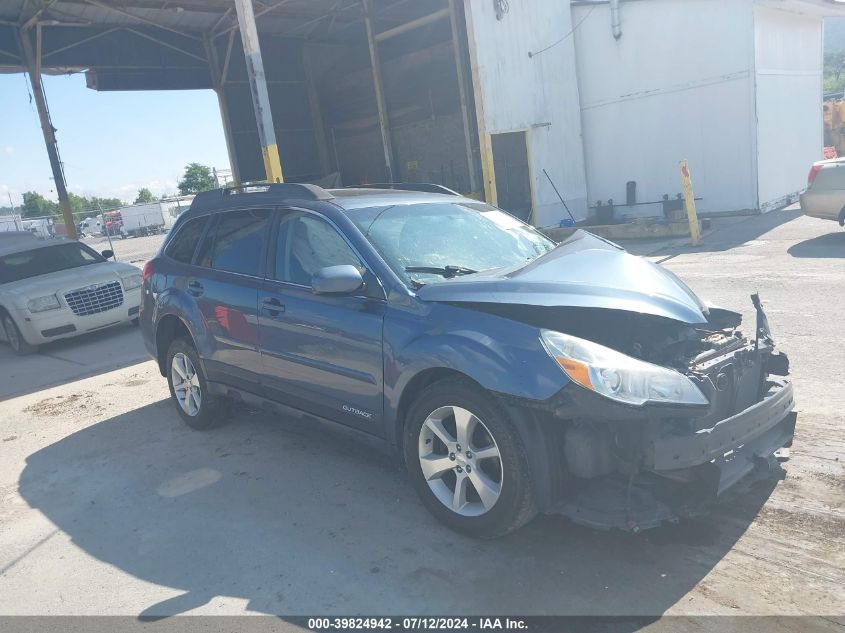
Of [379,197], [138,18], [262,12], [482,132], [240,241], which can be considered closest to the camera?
[379,197]

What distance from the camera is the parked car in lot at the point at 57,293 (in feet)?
31.4

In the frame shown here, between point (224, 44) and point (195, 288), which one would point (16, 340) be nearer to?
point (195, 288)

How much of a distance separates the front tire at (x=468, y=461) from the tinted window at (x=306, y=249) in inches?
44.6

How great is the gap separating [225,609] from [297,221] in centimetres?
247

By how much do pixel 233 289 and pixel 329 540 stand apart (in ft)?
6.80

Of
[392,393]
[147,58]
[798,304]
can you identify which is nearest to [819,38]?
[798,304]

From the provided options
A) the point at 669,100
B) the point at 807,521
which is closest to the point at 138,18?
the point at 669,100

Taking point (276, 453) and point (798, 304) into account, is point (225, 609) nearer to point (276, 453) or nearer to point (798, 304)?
point (276, 453)

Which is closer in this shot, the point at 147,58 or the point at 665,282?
the point at 665,282

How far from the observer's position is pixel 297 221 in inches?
185

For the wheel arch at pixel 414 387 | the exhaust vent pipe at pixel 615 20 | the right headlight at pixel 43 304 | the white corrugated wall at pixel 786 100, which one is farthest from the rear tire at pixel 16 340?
the white corrugated wall at pixel 786 100

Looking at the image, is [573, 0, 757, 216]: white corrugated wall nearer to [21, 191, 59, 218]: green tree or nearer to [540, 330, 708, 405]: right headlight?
[540, 330, 708, 405]: right headlight

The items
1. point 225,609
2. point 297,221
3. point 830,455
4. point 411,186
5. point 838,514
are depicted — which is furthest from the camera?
point 411,186

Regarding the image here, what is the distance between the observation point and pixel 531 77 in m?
17.3
